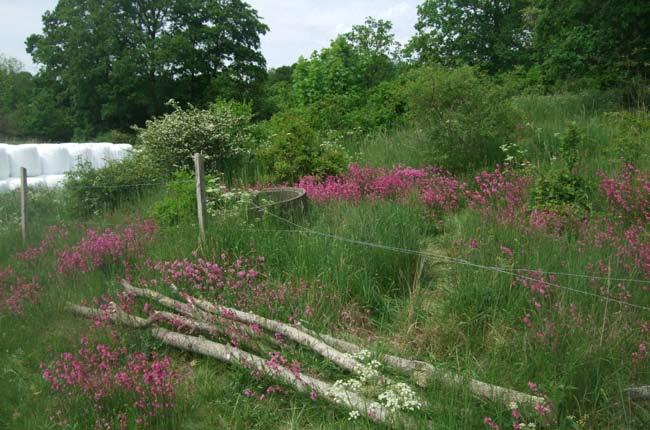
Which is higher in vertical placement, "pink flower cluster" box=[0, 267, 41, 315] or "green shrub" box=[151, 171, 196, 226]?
"green shrub" box=[151, 171, 196, 226]

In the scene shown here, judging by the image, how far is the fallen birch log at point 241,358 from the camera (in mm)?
3521

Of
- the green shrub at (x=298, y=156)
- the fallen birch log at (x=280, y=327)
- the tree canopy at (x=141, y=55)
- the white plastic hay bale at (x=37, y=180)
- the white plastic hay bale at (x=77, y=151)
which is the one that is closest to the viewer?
the fallen birch log at (x=280, y=327)

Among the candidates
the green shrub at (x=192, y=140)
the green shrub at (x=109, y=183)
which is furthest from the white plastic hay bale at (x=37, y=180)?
the green shrub at (x=192, y=140)

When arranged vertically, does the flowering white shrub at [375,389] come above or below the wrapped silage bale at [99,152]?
below

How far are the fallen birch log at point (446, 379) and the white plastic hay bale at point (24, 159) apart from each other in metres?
12.9

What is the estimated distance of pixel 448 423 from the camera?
3.19 m

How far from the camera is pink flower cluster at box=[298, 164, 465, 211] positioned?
7.34 m

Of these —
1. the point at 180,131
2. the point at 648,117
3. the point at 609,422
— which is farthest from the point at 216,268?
the point at 648,117

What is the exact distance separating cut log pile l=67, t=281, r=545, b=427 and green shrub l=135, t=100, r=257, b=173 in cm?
549

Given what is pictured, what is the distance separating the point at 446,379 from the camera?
350 cm

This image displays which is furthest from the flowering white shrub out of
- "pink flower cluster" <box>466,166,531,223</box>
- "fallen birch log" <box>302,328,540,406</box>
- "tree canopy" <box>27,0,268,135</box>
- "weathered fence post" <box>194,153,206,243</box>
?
"tree canopy" <box>27,0,268,135</box>

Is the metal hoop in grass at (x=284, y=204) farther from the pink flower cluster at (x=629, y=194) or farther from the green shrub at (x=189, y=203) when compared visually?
the pink flower cluster at (x=629, y=194)

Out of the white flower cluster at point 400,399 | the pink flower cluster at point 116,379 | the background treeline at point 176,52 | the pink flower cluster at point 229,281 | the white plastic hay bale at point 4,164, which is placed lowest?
the pink flower cluster at point 116,379

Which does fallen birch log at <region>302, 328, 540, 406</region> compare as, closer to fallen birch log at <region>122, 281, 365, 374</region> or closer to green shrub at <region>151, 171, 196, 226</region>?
fallen birch log at <region>122, 281, 365, 374</region>
